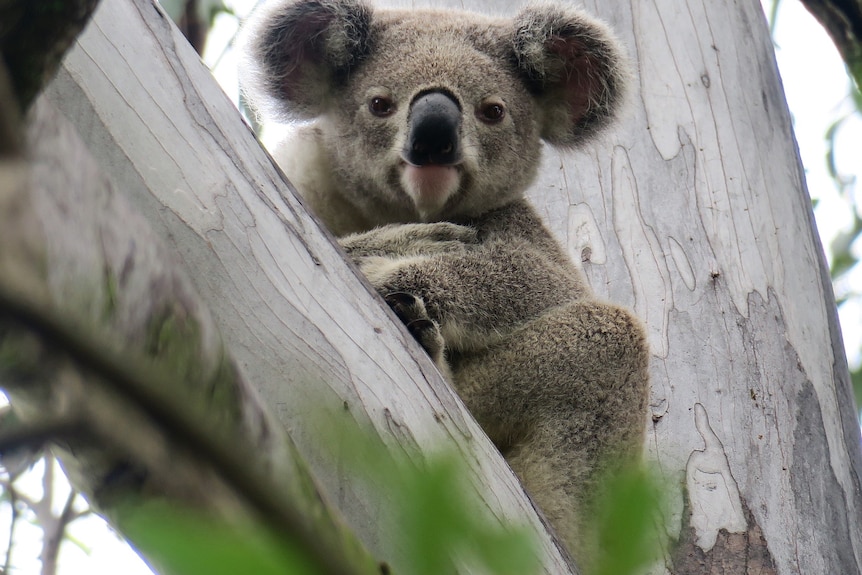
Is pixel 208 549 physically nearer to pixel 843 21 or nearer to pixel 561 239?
pixel 843 21

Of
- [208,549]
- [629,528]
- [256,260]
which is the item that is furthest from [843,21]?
[208,549]

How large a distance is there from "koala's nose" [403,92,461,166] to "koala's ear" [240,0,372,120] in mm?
426

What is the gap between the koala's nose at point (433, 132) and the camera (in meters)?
2.88

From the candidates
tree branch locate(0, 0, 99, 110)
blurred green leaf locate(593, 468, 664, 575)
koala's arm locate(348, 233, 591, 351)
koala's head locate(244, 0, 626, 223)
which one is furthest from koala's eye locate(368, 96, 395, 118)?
blurred green leaf locate(593, 468, 664, 575)

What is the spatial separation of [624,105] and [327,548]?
9.75ft

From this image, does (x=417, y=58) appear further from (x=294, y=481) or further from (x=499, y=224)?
(x=294, y=481)

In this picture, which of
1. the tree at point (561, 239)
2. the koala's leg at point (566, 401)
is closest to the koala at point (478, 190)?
the koala's leg at point (566, 401)

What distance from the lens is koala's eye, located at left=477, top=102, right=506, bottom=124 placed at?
3143 millimetres

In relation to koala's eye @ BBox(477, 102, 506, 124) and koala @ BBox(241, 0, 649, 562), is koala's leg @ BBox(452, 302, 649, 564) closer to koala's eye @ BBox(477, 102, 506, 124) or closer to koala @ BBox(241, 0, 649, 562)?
koala @ BBox(241, 0, 649, 562)

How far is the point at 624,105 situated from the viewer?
11.1ft

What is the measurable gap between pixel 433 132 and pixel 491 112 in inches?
13.9

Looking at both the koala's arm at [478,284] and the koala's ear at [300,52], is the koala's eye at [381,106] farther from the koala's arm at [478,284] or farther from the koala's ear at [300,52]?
the koala's arm at [478,284]

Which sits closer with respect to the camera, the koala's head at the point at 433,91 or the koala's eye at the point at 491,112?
the koala's head at the point at 433,91

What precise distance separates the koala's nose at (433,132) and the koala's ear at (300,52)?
426 millimetres
